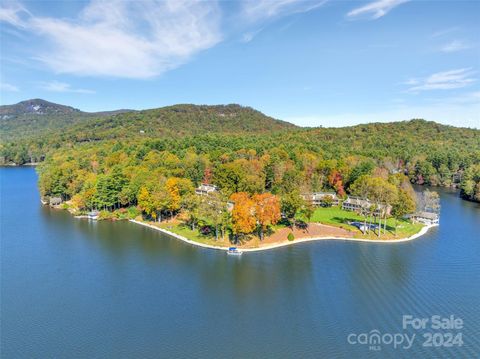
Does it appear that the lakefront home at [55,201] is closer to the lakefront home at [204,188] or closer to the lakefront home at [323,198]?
the lakefront home at [204,188]

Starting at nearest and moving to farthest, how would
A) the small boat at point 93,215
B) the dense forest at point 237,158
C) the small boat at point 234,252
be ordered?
the small boat at point 234,252, the small boat at point 93,215, the dense forest at point 237,158

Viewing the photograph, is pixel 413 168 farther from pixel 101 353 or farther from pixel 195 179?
pixel 101 353

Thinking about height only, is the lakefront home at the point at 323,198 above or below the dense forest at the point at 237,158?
below

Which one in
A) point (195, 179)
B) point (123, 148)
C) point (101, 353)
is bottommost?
point (101, 353)

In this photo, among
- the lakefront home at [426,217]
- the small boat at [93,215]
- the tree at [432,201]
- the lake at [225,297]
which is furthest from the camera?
the tree at [432,201]

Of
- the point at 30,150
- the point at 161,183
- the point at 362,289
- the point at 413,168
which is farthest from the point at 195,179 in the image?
the point at 30,150

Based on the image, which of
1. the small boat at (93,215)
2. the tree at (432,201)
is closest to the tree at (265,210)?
the small boat at (93,215)
